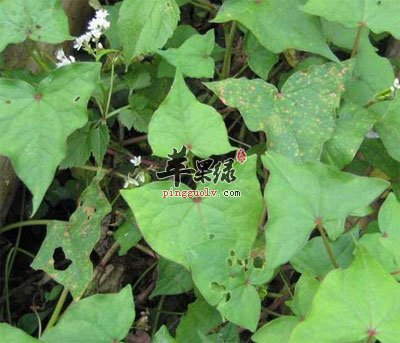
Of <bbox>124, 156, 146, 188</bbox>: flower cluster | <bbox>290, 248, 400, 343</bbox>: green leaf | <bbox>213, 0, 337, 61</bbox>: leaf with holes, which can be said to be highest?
<bbox>213, 0, 337, 61</bbox>: leaf with holes

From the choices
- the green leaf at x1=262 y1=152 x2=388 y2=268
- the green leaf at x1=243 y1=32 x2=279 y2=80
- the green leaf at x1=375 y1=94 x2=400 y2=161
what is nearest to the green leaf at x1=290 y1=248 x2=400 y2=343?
the green leaf at x1=262 y1=152 x2=388 y2=268

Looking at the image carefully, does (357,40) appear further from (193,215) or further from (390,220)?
(193,215)

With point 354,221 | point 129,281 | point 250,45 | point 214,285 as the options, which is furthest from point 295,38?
point 129,281

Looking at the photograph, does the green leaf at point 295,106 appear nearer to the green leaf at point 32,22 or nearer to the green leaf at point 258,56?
the green leaf at point 258,56

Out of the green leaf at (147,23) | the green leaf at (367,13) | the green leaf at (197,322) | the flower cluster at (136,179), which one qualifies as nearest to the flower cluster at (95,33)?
the green leaf at (147,23)

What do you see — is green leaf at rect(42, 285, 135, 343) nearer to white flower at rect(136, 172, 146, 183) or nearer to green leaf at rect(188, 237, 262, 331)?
green leaf at rect(188, 237, 262, 331)
